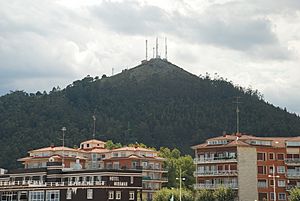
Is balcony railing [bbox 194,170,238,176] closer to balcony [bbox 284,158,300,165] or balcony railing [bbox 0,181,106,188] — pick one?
balcony [bbox 284,158,300,165]

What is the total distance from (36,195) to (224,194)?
3276 cm

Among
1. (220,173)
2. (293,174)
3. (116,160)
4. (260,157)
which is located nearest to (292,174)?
(293,174)

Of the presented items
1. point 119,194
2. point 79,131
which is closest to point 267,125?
point 79,131

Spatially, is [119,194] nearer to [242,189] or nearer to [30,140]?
[242,189]

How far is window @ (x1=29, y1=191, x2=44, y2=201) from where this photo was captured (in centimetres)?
10288

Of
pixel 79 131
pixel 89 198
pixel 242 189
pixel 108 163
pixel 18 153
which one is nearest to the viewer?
pixel 89 198

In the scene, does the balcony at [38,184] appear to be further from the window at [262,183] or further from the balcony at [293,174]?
the balcony at [293,174]

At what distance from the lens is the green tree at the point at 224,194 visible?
337ft

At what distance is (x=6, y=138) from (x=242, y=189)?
9973 centimetres

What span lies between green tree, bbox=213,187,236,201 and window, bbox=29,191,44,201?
30.1 metres

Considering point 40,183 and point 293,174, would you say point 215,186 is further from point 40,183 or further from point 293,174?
point 40,183

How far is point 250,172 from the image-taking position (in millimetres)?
107188

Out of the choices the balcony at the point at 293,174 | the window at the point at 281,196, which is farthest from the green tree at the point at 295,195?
the balcony at the point at 293,174

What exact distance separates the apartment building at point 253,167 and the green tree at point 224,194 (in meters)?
3.26
